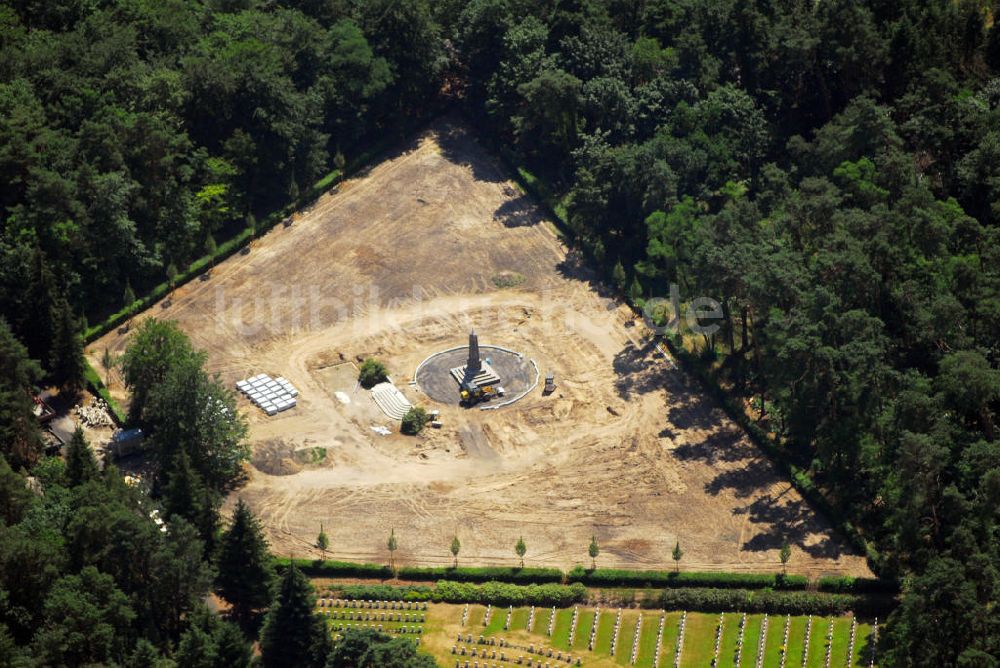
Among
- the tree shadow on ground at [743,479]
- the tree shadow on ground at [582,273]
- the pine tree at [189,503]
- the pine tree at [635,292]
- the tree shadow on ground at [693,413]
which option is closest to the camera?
the pine tree at [189,503]

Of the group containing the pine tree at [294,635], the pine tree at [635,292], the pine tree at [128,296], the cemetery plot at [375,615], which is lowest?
the pine tree at [294,635]

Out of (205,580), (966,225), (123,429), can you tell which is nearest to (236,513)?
(205,580)

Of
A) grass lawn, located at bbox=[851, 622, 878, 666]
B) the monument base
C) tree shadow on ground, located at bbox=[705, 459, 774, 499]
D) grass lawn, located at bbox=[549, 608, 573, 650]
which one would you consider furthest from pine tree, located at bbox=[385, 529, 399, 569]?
grass lawn, located at bbox=[851, 622, 878, 666]

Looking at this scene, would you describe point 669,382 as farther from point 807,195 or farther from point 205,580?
point 205,580

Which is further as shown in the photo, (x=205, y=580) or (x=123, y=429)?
(x=123, y=429)

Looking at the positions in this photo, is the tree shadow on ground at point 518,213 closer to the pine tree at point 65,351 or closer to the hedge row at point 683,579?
the pine tree at point 65,351

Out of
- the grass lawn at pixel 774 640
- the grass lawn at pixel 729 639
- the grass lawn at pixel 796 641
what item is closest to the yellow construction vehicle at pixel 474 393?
the grass lawn at pixel 729 639

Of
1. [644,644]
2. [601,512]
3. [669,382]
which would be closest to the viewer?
[644,644]
